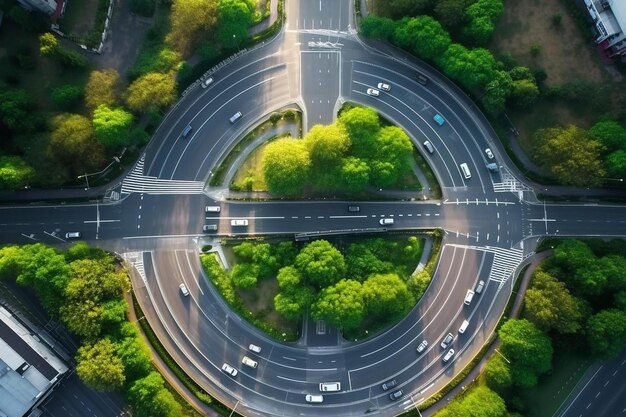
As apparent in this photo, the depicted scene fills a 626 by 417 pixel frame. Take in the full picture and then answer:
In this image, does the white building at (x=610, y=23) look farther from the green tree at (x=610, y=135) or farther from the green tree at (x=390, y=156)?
the green tree at (x=390, y=156)

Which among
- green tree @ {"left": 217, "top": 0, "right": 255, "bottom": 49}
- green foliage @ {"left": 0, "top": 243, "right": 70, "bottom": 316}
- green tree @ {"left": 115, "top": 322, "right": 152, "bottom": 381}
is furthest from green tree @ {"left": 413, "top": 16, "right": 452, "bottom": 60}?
green foliage @ {"left": 0, "top": 243, "right": 70, "bottom": 316}

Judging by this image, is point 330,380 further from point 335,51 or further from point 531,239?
point 335,51

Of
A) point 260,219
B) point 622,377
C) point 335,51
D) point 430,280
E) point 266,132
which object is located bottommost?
point 622,377

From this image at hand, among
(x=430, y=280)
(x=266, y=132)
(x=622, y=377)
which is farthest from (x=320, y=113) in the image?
(x=622, y=377)

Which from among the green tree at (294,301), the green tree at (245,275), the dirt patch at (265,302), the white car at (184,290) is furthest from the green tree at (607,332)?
the white car at (184,290)

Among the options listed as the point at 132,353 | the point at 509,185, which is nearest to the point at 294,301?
the point at 132,353

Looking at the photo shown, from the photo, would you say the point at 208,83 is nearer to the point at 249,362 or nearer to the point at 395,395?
the point at 249,362

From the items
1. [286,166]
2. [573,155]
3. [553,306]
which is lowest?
[553,306]
